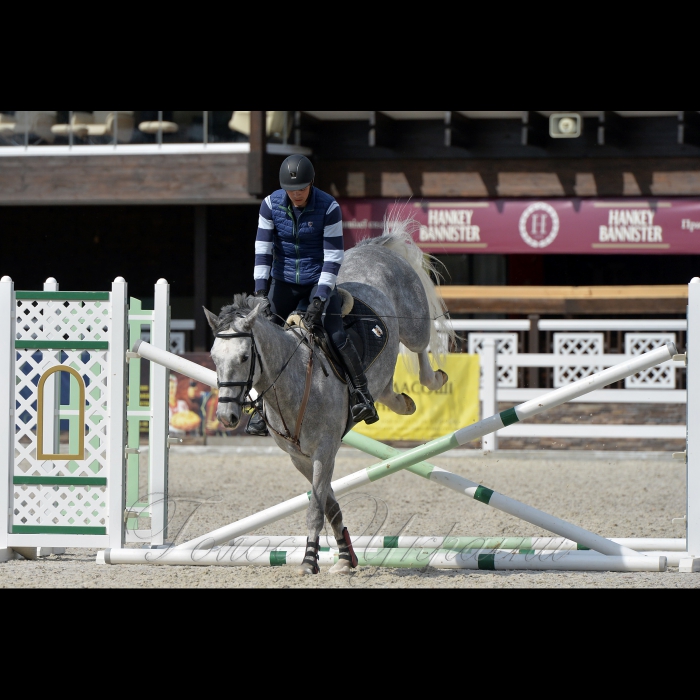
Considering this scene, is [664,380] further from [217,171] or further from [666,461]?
[217,171]

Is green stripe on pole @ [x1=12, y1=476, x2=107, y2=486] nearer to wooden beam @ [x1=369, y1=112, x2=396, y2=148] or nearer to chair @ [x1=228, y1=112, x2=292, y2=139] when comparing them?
chair @ [x1=228, y1=112, x2=292, y2=139]

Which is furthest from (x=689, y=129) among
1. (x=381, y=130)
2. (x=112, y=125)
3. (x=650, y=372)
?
(x=112, y=125)

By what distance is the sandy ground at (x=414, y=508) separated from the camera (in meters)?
5.96

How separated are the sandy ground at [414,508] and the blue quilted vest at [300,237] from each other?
5.80 ft

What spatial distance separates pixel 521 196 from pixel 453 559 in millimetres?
11378

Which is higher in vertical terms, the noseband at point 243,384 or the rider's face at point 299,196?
the rider's face at point 299,196

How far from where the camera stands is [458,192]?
55.9ft

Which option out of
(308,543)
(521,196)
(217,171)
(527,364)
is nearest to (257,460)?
(527,364)

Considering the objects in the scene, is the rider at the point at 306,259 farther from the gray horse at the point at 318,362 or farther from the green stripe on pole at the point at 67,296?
the green stripe on pole at the point at 67,296

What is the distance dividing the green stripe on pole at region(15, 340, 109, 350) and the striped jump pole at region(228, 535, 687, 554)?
1.54m

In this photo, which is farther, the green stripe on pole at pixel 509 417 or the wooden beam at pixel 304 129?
the wooden beam at pixel 304 129

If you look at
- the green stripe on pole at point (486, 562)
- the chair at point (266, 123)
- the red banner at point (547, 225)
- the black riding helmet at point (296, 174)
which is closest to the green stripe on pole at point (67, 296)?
the black riding helmet at point (296, 174)

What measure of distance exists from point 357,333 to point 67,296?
188 cm

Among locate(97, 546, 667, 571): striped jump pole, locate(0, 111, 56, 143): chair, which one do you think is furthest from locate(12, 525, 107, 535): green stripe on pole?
locate(0, 111, 56, 143): chair
